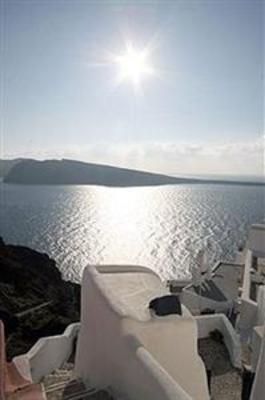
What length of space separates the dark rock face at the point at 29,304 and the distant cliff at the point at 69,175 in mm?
81570

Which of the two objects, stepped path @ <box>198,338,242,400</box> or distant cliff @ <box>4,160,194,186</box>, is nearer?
stepped path @ <box>198,338,242,400</box>

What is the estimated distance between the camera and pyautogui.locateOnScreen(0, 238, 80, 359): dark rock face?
16.4m

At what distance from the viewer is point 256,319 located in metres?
14.4

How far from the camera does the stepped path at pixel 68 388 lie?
25.7 ft

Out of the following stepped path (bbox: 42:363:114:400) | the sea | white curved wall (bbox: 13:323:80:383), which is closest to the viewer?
stepped path (bbox: 42:363:114:400)

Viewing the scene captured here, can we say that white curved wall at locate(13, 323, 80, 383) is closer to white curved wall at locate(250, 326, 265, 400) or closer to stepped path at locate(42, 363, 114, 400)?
stepped path at locate(42, 363, 114, 400)

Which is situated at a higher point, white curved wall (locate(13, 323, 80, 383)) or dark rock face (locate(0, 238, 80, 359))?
white curved wall (locate(13, 323, 80, 383))

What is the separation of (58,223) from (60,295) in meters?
58.7

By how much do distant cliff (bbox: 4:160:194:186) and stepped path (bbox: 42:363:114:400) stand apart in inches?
3832

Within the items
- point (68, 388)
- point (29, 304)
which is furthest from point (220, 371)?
point (29, 304)

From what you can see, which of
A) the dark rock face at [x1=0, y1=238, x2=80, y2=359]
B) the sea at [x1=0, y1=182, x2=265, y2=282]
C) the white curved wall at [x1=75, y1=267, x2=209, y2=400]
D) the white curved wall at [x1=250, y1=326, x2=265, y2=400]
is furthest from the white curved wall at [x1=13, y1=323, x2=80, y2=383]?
the sea at [x1=0, y1=182, x2=265, y2=282]

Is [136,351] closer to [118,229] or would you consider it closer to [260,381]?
[260,381]

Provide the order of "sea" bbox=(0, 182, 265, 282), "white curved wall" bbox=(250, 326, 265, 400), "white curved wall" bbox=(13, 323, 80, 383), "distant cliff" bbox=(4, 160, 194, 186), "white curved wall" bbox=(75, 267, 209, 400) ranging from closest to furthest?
1. "white curved wall" bbox=(250, 326, 265, 400)
2. "white curved wall" bbox=(75, 267, 209, 400)
3. "white curved wall" bbox=(13, 323, 80, 383)
4. "sea" bbox=(0, 182, 265, 282)
5. "distant cliff" bbox=(4, 160, 194, 186)

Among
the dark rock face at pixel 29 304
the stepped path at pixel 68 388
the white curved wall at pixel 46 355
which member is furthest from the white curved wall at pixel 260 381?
the dark rock face at pixel 29 304
